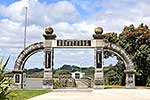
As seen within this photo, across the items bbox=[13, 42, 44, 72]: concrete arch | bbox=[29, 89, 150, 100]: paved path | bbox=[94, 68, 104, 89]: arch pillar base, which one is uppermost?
bbox=[13, 42, 44, 72]: concrete arch

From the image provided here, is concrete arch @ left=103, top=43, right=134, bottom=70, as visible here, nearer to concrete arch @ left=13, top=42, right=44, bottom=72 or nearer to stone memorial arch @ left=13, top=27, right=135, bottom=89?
stone memorial arch @ left=13, top=27, right=135, bottom=89

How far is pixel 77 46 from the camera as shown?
37.6 meters

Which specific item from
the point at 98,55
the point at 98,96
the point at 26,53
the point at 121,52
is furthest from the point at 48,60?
the point at 98,96

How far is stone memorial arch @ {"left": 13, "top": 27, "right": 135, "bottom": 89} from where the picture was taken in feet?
124

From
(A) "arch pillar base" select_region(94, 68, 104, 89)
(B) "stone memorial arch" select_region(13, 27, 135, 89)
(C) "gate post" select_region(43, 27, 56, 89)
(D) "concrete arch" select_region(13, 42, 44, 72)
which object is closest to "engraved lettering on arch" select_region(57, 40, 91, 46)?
(B) "stone memorial arch" select_region(13, 27, 135, 89)

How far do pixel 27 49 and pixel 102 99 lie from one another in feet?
53.5

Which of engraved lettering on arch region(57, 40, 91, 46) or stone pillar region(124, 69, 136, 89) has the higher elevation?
engraved lettering on arch region(57, 40, 91, 46)

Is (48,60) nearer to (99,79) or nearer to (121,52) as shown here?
(99,79)

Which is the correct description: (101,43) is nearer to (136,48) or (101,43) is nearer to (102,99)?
(136,48)

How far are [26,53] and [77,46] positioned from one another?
5.00 metres

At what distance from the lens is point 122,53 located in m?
38.1

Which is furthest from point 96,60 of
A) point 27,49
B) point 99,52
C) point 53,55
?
point 27,49

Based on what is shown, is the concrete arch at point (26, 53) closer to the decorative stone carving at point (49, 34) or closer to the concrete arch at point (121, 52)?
the decorative stone carving at point (49, 34)

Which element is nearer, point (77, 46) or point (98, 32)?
point (77, 46)
